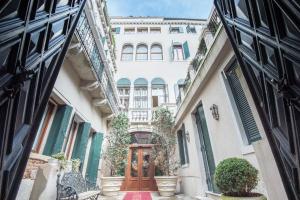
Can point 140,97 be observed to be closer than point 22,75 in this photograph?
No

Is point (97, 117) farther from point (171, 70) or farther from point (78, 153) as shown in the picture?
point (171, 70)

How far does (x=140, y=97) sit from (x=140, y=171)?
464 cm

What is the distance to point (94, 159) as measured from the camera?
654 centimetres

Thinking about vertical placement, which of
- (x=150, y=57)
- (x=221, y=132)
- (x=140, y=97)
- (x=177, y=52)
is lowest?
(x=221, y=132)

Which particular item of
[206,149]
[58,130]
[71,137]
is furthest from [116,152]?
[58,130]

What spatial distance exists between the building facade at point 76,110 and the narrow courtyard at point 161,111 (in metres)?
0.03

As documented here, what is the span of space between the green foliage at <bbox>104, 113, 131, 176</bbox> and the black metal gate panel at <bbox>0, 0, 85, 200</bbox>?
6360 mm

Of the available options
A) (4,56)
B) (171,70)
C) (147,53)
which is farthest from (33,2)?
(147,53)

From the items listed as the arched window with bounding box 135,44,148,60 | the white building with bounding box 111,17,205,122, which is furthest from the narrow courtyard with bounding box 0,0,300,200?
the arched window with bounding box 135,44,148,60

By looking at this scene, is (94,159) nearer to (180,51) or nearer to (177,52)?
(177,52)

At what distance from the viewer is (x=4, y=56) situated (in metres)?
1.22

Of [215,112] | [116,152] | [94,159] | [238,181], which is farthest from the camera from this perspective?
[116,152]

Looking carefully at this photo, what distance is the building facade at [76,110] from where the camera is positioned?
342 cm

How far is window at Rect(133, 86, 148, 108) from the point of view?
11.6 metres
